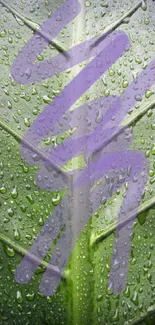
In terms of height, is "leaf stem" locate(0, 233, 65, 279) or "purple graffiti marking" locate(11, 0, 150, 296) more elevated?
"purple graffiti marking" locate(11, 0, 150, 296)

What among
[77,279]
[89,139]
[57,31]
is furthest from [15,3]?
[77,279]

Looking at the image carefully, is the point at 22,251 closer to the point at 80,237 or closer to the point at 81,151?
the point at 80,237

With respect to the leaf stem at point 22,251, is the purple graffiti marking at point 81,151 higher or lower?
higher

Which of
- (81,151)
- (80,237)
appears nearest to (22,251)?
(80,237)
